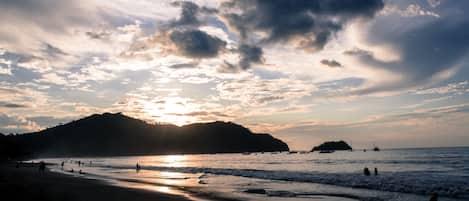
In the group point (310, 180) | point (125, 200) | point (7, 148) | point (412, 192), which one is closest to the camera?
point (125, 200)

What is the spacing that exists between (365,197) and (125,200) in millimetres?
15783

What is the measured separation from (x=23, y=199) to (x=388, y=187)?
86.6 feet

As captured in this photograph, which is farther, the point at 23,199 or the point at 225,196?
the point at 225,196

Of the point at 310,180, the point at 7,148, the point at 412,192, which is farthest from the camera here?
the point at 7,148

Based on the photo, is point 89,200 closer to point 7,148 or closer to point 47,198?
point 47,198

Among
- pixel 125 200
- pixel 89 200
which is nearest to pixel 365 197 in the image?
pixel 125 200

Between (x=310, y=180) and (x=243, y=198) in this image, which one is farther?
(x=310, y=180)

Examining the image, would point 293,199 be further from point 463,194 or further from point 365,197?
point 463,194

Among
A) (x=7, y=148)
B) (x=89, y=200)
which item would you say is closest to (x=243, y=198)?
(x=89, y=200)

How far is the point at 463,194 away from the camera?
26.4 m

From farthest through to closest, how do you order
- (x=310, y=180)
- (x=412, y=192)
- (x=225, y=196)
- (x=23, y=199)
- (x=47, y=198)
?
(x=310, y=180) < (x=412, y=192) < (x=225, y=196) < (x=47, y=198) < (x=23, y=199)

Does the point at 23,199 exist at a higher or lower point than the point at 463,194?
higher

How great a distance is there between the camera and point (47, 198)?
20.3 meters

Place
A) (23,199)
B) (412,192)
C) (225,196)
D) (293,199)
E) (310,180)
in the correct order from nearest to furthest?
(23,199)
(293,199)
(225,196)
(412,192)
(310,180)
